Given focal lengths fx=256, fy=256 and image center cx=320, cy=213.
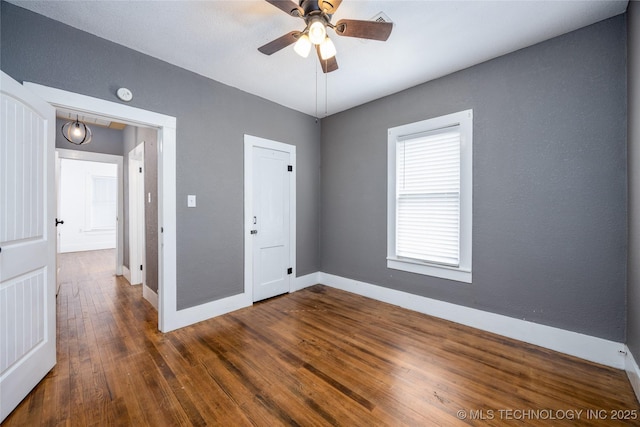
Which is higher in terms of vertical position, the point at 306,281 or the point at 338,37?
the point at 338,37

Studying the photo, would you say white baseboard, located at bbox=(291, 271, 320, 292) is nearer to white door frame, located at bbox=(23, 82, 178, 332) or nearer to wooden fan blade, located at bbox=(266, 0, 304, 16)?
white door frame, located at bbox=(23, 82, 178, 332)

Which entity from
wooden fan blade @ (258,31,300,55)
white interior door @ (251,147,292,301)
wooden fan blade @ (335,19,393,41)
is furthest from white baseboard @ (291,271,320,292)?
wooden fan blade @ (335,19,393,41)

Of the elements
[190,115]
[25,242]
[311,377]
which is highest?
[190,115]

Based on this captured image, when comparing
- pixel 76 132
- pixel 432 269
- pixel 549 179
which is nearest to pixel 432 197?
pixel 432 269

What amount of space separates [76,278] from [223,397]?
186 inches

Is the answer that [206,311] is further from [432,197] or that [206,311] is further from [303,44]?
[432,197]

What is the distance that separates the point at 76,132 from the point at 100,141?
2.86 feet

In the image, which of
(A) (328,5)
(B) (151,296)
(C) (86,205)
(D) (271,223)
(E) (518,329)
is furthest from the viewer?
(C) (86,205)

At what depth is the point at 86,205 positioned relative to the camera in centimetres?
771

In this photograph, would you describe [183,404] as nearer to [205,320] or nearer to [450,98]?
[205,320]

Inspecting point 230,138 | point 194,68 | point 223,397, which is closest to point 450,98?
point 230,138

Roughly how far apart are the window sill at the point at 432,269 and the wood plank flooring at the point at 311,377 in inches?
20.3

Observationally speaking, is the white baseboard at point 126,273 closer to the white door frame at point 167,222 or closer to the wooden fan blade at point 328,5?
the white door frame at point 167,222

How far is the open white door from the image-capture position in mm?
1564
